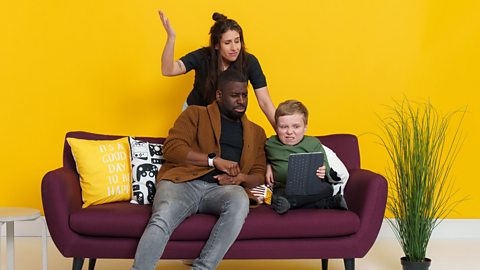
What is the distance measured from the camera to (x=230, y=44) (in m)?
4.16

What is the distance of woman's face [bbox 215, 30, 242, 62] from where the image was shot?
163 inches

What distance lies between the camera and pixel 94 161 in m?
3.95

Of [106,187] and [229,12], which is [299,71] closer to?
[229,12]

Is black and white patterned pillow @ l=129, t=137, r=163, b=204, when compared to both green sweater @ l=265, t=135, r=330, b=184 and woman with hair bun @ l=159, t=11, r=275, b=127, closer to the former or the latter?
woman with hair bun @ l=159, t=11, r=275, b=127

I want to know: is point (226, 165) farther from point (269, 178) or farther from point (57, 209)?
point (57, 209)

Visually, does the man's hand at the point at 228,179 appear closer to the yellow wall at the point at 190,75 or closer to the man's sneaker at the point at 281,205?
the man's sneaker at the point at 281,205

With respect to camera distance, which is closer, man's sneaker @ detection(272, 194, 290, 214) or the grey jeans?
the grey jeans

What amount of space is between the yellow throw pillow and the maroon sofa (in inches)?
4.8

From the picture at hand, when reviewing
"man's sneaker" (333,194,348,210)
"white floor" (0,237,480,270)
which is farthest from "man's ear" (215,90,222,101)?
"white floor" (0,237,480,270)

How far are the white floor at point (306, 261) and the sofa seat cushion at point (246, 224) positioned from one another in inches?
30.7

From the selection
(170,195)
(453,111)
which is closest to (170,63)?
(170,195)

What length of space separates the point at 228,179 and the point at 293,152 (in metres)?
0.36

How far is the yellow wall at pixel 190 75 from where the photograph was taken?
5.07 meters

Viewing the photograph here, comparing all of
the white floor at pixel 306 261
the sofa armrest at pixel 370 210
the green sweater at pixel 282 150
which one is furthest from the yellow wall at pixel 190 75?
the sofa armrest at pixel 370 210
